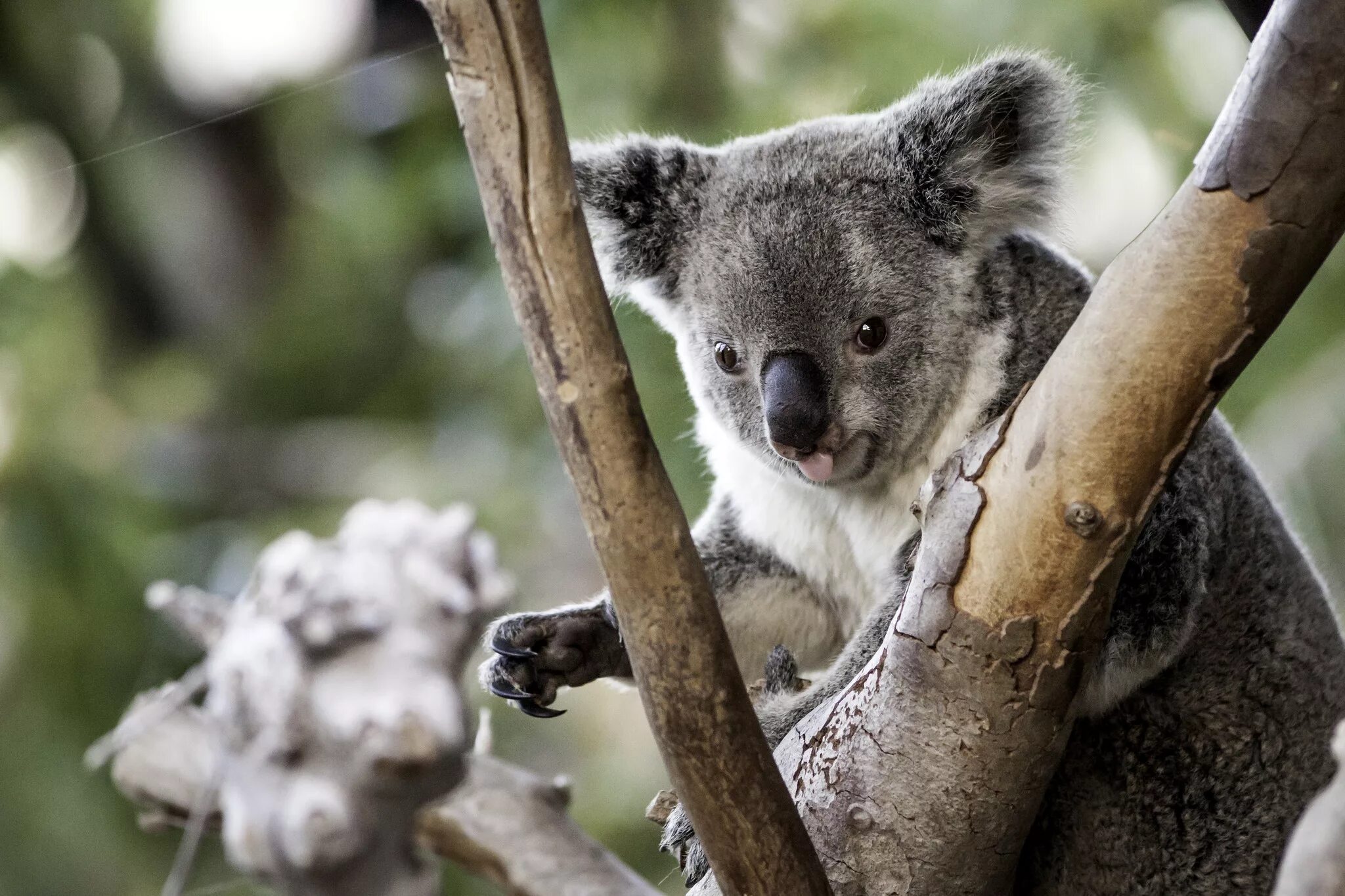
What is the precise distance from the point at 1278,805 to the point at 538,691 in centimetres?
115

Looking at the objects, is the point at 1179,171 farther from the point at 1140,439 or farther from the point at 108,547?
the point at 108,547

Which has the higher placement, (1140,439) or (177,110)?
(177,110)

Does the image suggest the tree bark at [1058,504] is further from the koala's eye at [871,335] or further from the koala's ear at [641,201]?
the koala's ear at [641,201]

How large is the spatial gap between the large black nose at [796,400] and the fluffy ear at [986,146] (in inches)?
15.4

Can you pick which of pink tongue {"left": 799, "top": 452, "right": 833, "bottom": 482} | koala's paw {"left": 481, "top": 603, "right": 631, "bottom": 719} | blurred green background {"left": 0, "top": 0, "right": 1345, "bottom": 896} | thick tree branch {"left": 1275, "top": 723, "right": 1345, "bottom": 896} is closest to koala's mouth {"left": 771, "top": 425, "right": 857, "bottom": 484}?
pink tongue {"left": 799, "top": 452, "right": 833, "bottom": 482}

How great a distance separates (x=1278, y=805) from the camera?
2078mm

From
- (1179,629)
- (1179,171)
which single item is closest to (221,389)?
(1179,171)

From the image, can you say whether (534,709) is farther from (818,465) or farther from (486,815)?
(486,815)

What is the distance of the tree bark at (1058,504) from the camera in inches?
54.5

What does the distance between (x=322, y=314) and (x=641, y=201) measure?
372 centimetres

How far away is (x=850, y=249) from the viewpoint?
2.32 metres

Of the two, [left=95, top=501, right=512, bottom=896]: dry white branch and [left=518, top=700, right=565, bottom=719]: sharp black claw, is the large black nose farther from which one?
[left=95, top=501, right=512, bottom=896]: dry white branch

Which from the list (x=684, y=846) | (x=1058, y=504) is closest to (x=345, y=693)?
(x=1058, y=504)

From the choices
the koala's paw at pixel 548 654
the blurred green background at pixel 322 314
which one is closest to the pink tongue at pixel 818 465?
the koala's paw at pixel 548 654
